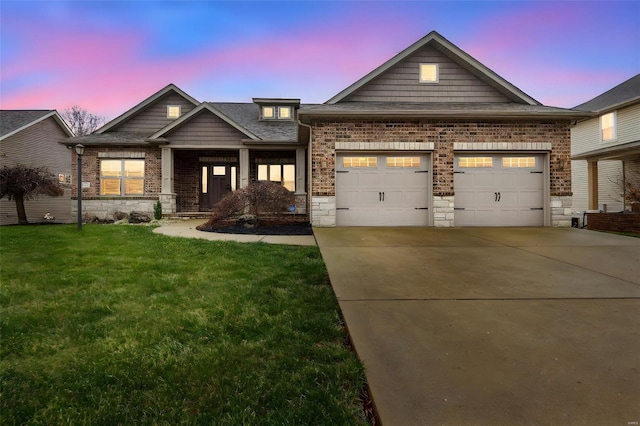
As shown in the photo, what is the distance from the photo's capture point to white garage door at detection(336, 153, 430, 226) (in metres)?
9.92

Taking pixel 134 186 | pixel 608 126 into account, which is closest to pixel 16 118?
pixel 134 186

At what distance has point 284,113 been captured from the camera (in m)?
17.0

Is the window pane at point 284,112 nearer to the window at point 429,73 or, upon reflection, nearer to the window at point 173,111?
the window at point 173,111

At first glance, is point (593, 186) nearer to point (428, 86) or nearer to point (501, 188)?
point (501, 188)

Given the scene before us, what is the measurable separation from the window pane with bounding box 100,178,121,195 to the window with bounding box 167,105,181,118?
4.24 m

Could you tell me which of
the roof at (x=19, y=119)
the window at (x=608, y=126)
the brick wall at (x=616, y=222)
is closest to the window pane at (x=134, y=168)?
the roof at (x=19, y=119)

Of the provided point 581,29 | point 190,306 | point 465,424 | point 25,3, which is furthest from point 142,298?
point 581,29

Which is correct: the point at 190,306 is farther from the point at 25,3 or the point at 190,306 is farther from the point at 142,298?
the point at 25,3

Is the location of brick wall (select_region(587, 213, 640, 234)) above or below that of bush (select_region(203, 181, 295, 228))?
below

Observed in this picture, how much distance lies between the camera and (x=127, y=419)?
1471 mm

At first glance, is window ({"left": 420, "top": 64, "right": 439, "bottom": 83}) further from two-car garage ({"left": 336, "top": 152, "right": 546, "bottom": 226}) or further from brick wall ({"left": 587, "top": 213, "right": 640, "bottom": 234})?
brick wall ({"left": 587, "top": 213, "right": 640, "bottom": 234})

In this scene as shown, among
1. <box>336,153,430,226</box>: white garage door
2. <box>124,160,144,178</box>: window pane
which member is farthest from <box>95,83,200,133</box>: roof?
<box>336,153,430,226</box>: white garage door

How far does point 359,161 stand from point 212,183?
354 inches

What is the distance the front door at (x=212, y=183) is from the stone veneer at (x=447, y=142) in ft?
25.1
